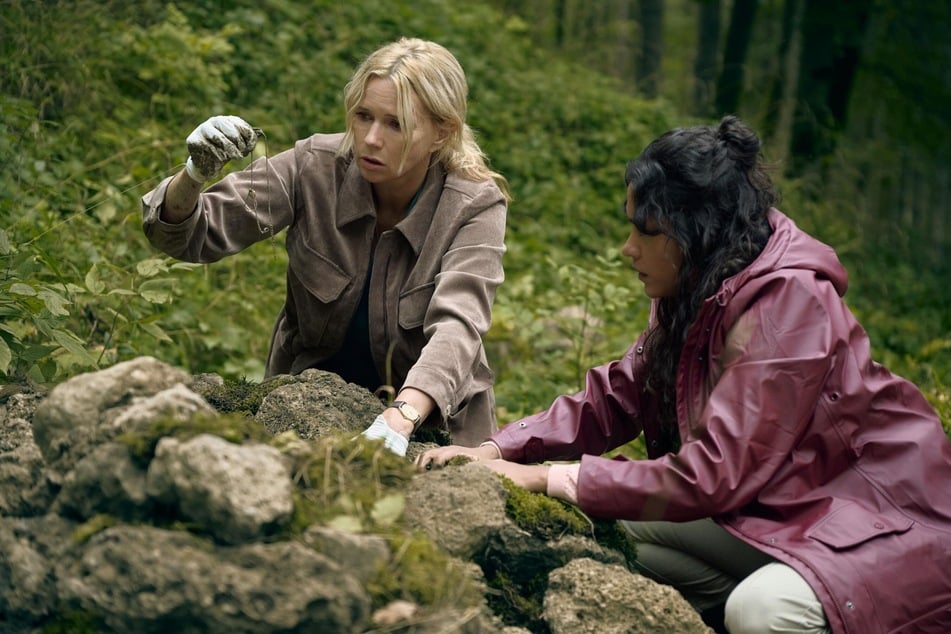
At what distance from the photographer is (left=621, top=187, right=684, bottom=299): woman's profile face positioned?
9.05ft

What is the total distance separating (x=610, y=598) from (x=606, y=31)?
1209 cm

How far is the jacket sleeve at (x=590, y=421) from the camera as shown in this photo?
3.11 metres

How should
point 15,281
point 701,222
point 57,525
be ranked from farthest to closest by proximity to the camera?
1. point 15,281
2. point 701,222
3. point 57,525

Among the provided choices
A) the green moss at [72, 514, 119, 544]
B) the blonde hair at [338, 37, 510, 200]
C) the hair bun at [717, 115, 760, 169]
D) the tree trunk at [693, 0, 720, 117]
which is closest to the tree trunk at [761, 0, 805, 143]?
the tree trunk at [693, 0, 720, 117]

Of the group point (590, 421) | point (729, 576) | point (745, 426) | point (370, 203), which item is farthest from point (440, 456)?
point (370, 203)

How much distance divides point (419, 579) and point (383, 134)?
5.38 feet

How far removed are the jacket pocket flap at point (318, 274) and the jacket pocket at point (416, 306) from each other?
220mm

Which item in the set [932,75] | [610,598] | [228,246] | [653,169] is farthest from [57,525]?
[932,75]

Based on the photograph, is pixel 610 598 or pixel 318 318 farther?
pixel 318 318

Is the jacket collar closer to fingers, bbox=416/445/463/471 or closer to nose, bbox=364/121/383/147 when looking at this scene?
nose, bbox=364/121/383/147

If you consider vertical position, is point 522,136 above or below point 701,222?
below

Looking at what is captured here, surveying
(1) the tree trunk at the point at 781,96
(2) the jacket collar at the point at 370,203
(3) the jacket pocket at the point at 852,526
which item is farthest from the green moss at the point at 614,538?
(1) the tree trunk at the point at 781,96

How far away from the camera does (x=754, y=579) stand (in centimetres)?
255

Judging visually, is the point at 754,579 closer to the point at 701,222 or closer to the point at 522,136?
the point at 701,222
